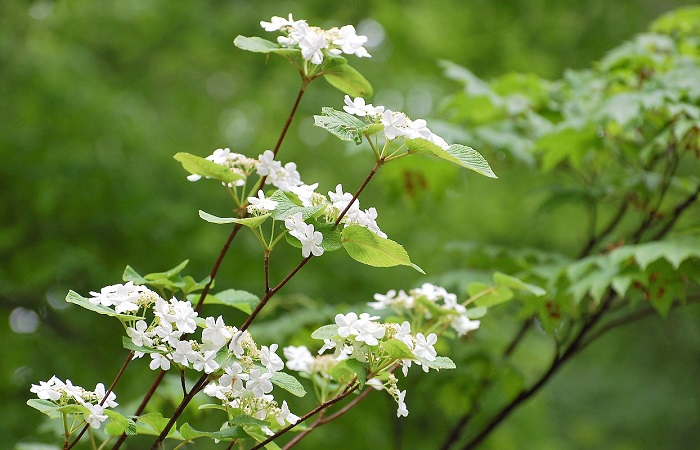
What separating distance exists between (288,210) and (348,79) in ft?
1.10

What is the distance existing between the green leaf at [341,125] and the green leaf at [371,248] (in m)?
0.13

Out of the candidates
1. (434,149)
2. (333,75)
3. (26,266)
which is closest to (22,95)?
(26,266)

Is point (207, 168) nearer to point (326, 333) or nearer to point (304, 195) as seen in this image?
point (304, 195)

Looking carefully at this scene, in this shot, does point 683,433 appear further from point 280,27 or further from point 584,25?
point 280,27

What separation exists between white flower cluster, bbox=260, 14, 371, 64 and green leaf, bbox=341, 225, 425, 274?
10.5 inches

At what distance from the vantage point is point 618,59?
2342 millimetres

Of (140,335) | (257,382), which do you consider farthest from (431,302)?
(140,335)

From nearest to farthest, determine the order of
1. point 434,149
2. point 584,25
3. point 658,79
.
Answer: point 434,149
point 658,79
point 584,25

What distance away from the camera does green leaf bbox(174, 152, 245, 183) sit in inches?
41.8

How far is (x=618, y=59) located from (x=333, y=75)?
1534 millimetres

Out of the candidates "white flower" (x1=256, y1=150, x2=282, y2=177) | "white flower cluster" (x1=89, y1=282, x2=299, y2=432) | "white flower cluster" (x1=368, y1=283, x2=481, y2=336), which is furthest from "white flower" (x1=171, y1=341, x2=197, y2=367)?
"white flower cluster" (x1=368, y1=283, x2=481, y2=336)

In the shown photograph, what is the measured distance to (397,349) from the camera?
98 centimetres

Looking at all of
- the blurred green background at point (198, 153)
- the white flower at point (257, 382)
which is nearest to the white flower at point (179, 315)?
the white flower at point (257, 382)

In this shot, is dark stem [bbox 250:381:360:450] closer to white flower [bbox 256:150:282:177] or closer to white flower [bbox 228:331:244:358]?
white flower [bbox 228:331:244:358]
